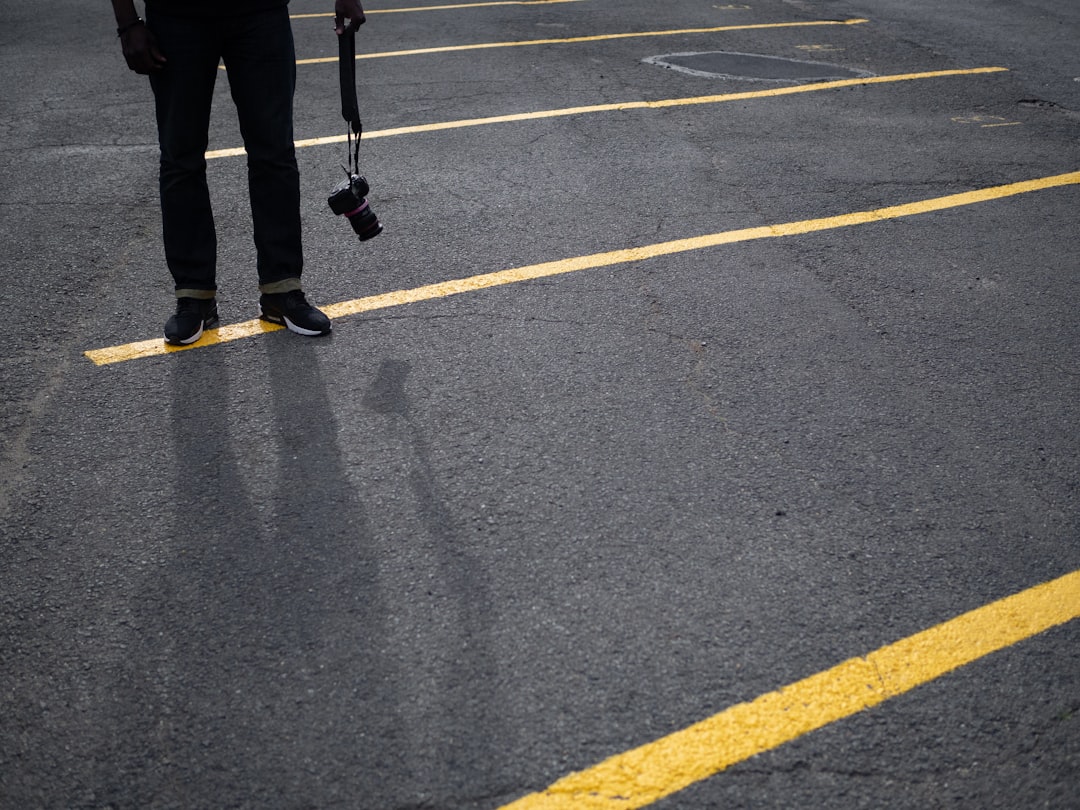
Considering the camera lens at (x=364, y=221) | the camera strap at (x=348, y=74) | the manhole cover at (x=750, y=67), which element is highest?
the camera strap at (x=348, y=74)

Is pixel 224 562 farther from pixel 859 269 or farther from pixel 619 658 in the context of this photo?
pixel 859 269

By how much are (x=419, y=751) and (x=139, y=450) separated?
5.37 ft

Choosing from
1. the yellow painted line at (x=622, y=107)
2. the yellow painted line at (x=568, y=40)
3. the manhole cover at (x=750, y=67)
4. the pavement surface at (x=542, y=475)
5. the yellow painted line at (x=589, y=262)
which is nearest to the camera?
the pavement surface at (x=542, y=475)

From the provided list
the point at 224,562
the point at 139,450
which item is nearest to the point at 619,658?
the point at 224,562

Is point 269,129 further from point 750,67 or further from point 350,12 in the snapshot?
point 750,67

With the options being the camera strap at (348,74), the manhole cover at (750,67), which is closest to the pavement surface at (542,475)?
the camera strap at (348,74)

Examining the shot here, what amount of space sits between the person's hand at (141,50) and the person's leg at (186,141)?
5 cm

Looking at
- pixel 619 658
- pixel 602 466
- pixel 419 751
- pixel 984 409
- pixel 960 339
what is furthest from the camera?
pixel 960 339

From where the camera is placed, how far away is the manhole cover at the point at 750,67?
312 inches

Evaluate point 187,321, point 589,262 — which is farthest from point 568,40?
point 187,321

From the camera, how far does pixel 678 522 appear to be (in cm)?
301

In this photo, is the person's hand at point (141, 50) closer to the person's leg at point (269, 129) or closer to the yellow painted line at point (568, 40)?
the person's leg at point (269, 129)

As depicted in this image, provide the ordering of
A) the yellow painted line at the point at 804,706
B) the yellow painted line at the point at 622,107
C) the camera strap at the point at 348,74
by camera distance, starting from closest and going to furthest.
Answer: the yellow painted line at the point at 804,706 → the camera strap at the point at 348,74 → the yellow painted line at the point at 622,107

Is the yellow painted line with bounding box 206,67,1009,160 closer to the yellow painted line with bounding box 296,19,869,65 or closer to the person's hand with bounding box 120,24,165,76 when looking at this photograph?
the yellow painted line with bounding box 296,19,869,65
